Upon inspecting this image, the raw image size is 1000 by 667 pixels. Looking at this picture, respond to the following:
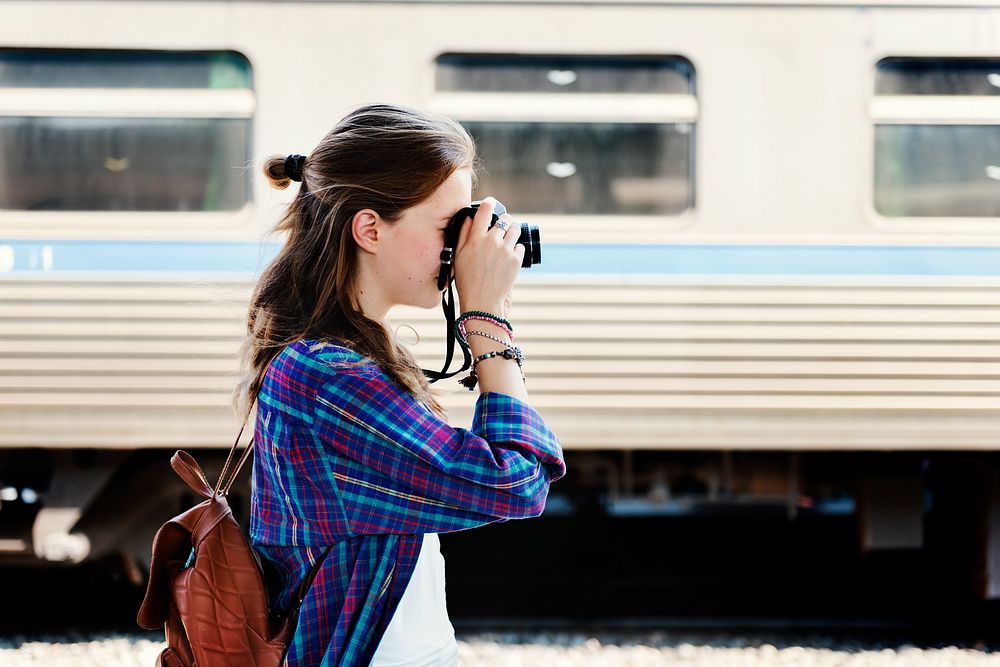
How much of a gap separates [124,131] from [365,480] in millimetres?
2979

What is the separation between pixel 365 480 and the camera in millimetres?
1183

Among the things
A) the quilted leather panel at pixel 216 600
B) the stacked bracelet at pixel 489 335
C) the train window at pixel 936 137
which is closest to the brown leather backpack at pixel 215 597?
the quilted leather panel at pixel 216 600

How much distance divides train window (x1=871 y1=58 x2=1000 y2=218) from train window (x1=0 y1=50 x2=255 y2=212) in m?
2.52

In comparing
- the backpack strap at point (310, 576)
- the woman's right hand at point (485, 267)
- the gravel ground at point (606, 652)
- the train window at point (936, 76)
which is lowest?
the gravel ground at point (606, 652)

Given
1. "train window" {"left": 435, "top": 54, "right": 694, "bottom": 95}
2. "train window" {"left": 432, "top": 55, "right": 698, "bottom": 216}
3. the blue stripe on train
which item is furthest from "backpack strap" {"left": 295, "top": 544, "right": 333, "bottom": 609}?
"train window" {"left": 435, "top": 54, "right": 694, "bottom": 95}

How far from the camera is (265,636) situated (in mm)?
1198

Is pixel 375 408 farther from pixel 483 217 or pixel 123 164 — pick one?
pixel 123 164

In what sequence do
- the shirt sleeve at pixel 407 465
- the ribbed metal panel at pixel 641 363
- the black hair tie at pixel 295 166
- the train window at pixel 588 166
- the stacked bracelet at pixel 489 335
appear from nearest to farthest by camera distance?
the shirt sleeve at pixel 407 465, the stacked bracelet at pixel 489 335, the black hair tie at pixel 295 166, the ribbed metal panel at pixel 641 363, the train window at pixel 588 166

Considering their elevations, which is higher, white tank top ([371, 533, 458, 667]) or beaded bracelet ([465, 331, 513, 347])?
beaded bracelet ([465, 331, 513, 347])

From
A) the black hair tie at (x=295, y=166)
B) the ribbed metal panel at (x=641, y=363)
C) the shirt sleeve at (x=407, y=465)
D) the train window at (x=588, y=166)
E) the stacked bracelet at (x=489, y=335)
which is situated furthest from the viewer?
the train window at (x=588, y=166)

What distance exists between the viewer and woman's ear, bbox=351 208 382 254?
4.27ft

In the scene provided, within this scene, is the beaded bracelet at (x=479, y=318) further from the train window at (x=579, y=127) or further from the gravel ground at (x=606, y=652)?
the gravel ground at (x=606, y=652)

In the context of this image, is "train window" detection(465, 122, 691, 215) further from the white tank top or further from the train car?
the white tank top

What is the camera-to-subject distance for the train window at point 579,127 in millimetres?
3676
